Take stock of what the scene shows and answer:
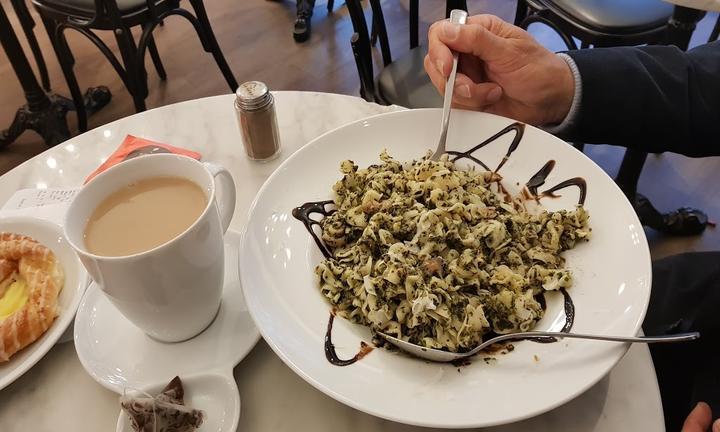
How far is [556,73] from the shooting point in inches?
35.1

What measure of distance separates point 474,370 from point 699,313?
50 centimetres

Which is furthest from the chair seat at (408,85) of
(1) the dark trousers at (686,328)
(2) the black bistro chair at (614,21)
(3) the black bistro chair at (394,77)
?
(1) the dark trousers at (686,328)

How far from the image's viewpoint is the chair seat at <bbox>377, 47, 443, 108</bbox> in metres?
1.38

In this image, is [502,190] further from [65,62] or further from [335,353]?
[65,62]

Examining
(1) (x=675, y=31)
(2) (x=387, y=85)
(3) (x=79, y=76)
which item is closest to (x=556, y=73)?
(2) (x=387, y=85)

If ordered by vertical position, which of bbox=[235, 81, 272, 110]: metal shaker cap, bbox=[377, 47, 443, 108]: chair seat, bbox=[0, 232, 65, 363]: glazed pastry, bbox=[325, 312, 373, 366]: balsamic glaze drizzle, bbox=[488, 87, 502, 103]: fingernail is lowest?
bbox=[377, 47, 443, 108]: chair seat

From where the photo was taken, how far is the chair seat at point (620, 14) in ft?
4.81

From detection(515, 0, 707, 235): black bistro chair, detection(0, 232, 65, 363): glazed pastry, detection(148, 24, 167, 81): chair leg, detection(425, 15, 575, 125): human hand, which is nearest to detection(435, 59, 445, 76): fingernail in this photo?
detection(425, 15, 575, 125): human hand

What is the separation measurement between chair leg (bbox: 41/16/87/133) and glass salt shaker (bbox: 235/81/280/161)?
4.35 ft

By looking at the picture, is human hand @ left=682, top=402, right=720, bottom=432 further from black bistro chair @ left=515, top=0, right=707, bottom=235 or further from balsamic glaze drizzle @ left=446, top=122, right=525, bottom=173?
black bistro chair @ left=515, top=0, right=707, bottom=235

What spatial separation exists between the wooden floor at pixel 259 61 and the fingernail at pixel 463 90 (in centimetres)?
122

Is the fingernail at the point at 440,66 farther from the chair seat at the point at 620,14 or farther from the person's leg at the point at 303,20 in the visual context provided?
the person's leg at the point at 303,20

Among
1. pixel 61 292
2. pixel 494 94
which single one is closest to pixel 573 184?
pixel 494 94

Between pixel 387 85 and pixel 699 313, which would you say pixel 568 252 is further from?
pixel 387 85
